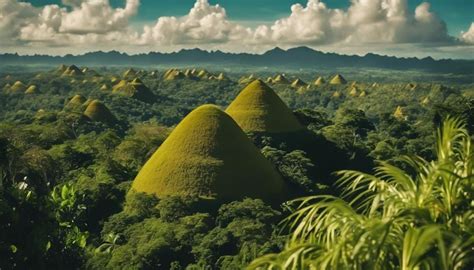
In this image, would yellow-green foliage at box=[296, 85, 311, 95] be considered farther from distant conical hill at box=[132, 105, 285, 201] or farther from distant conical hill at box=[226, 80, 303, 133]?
distant conical hill at box=[132, 105, 285, 201]

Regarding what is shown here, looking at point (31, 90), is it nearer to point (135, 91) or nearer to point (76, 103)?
point (135, 91)

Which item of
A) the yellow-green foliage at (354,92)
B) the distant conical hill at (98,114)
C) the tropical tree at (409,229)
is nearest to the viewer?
the tropical tree at (409,229)

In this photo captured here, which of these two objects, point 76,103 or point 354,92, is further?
point 354,92

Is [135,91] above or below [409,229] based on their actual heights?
below

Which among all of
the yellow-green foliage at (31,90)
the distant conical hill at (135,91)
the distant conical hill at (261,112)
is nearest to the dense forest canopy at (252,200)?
the distant conical hill at (261,112)

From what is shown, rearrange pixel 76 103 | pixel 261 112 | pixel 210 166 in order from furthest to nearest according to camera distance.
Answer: pixel 76 103 < pixel 261 112 < pixel 210 166

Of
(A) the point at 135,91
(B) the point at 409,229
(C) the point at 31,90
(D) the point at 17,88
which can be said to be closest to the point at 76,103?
(A) the point at 135,91

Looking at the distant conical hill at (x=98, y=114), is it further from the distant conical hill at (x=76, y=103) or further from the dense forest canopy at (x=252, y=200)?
the distant conical hill at (x=76, y=103)
